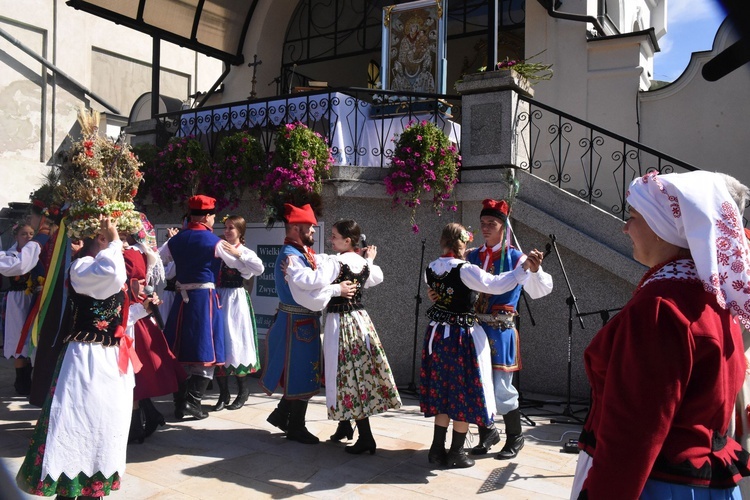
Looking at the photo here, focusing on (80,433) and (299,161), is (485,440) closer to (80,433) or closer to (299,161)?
(80,433)

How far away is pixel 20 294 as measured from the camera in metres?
7.70

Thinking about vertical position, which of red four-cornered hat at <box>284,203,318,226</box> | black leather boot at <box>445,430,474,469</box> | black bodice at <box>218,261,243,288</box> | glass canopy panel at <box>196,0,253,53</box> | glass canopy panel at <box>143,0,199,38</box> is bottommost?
black leather boot at <box>445,430,474,469</box>

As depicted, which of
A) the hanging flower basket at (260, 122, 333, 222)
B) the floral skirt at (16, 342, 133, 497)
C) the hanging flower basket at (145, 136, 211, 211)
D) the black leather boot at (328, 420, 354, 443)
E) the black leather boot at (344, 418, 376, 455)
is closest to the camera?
the floral skirt at (16, 342, 133, 497)

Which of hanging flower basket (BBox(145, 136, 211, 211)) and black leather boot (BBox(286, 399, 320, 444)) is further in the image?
hanging flower basket (BBox(145, 136, 211, 211))

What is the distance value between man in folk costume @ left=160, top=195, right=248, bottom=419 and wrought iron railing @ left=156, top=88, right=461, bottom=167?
2291 mm

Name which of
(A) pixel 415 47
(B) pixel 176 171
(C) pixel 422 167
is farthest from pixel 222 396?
(A) pixel 415 47

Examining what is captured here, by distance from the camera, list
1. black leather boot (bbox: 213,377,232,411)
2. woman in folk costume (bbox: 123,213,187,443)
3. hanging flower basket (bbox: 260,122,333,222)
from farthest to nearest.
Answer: hanging flower basket (bbox: 260,122,333,222), black leather boot (bbox: 213,377,232,411), woman in folk costume (bbox: 123,213,187,443)

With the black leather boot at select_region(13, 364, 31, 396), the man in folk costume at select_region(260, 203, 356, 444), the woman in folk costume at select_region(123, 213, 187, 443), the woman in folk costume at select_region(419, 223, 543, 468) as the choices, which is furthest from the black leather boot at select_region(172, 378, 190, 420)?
the woman in folk costume at select_region(419, 223, 543, 468)

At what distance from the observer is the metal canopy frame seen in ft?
32.9

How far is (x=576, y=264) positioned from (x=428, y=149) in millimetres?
2030

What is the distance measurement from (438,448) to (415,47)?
6.64m

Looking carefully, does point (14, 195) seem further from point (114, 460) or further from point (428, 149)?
point (114, 460)

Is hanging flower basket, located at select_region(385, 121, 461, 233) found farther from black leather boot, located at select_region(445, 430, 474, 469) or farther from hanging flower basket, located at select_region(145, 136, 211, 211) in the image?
black leather boot, located at select_region(445, 430, 474, 469)

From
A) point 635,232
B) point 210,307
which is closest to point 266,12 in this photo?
point 210,307
